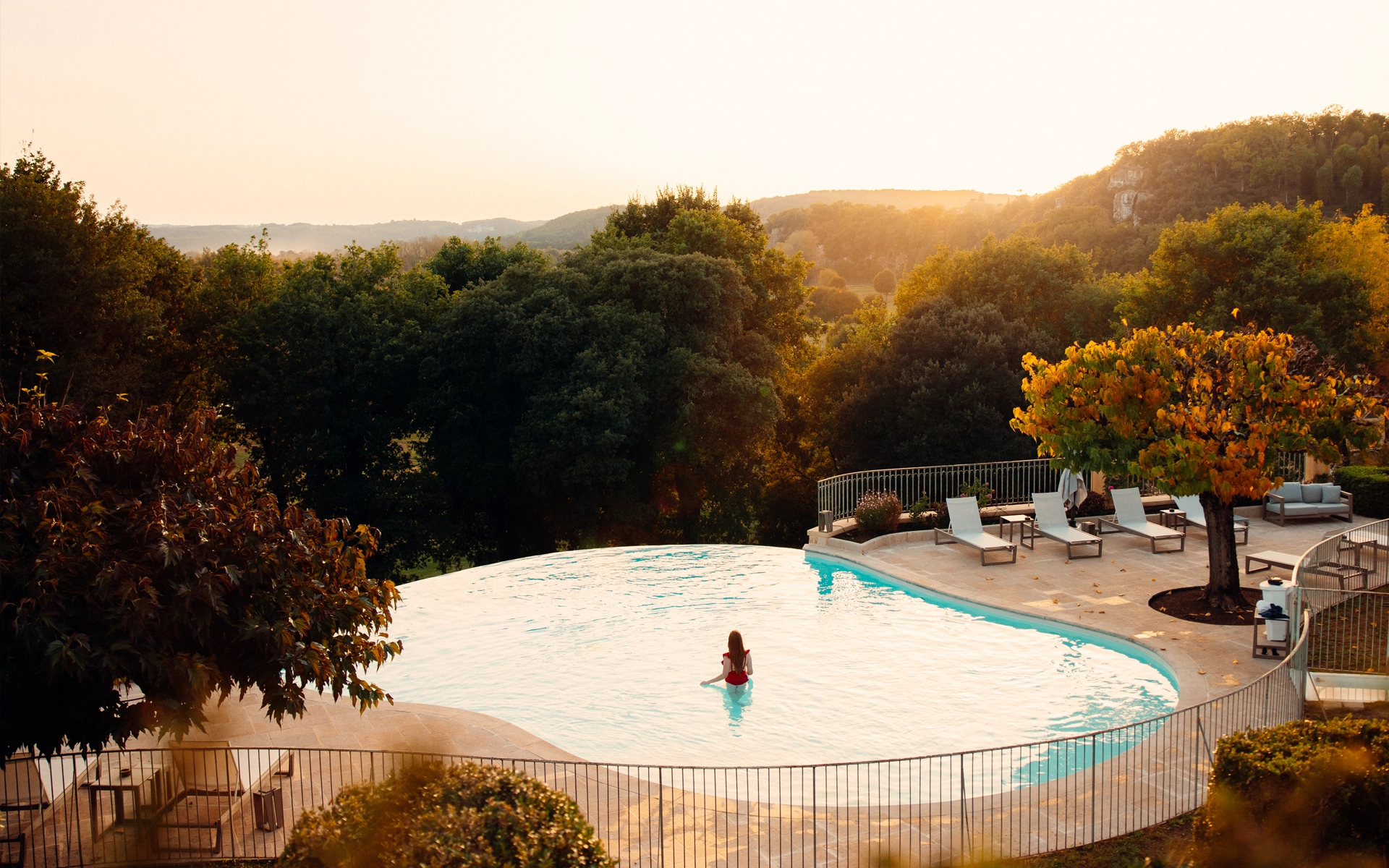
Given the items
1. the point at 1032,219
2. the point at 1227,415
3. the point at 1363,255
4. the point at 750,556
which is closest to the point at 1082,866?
the point at 1227,415

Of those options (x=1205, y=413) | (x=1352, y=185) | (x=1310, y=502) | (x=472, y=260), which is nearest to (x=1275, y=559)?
(x=1205, y=413)

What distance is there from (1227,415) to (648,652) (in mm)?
8933

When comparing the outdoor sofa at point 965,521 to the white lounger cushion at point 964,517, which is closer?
the outdoor sofa at point 965,521

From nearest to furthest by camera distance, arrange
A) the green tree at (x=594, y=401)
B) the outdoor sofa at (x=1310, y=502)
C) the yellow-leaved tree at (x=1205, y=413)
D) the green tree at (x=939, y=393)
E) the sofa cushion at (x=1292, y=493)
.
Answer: the yellow-leaved tree at (x=1205, y=413) → the outdoor sofa at (x=1310, y=502) → the sofa cushion at (x=1292, y=493) → the green tree at (x=594, y=401) → the green tree at (x=939, y=393)

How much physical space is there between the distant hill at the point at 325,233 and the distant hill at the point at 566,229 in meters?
3.42

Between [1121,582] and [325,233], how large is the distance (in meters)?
62.1

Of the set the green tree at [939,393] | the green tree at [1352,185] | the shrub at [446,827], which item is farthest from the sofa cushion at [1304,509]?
the green tree at [1352,185]

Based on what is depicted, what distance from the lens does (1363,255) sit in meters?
39.7

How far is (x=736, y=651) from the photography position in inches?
516

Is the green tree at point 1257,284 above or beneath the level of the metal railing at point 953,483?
above

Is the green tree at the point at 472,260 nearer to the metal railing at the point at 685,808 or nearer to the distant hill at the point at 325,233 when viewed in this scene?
the distant hill at the point at 325,233

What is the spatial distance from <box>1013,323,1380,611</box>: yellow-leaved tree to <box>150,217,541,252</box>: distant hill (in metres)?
26.0

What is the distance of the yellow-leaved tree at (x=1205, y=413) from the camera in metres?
13.2

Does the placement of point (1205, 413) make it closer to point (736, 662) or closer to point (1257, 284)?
point (736, 662)
